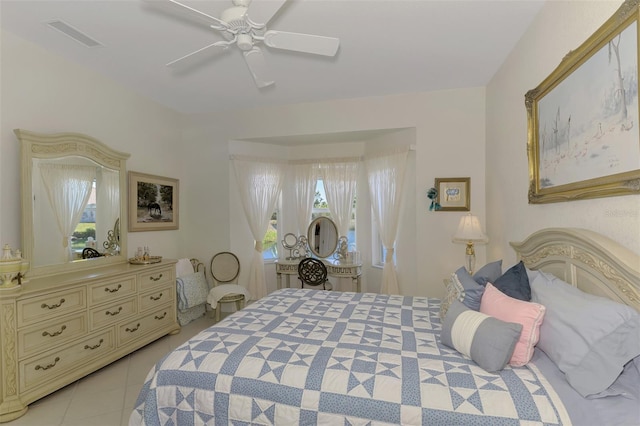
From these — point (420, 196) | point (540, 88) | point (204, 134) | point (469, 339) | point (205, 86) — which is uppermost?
point (205, 86)

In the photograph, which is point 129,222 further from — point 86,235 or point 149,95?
point 149,95

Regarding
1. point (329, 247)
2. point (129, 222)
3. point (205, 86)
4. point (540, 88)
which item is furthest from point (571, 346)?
point (129, 222)

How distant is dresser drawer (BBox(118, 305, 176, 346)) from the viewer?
2885mm

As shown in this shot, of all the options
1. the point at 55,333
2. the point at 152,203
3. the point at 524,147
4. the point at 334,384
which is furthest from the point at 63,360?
the point at 524,147

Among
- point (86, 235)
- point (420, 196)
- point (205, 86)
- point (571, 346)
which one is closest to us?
point (571, 346)

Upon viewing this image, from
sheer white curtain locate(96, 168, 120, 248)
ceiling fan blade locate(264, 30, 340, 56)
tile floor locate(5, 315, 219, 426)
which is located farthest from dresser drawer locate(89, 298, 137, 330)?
ceiling fan blade locate(264, 30, 340, 56)

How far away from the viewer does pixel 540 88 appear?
6.67 feet

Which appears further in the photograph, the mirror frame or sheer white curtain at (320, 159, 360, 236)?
sheer white curtain at (320, 159, 360, 236)

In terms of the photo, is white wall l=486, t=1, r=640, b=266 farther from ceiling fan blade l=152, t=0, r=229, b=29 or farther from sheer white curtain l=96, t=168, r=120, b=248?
sheer white curtain l=96, t=168, r=120, b=248

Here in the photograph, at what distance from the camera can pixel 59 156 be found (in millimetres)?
2656

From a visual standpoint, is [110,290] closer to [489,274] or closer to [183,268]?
[183,268]

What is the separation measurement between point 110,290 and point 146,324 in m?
0.61

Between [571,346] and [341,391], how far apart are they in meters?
0.97

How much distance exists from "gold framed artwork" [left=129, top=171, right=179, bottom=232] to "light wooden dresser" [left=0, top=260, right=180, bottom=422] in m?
0.63
